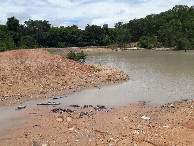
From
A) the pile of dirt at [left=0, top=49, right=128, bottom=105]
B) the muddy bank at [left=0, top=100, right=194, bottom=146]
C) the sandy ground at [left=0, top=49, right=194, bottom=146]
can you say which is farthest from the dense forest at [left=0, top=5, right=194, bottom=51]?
the muddy bank at [left=0, top=100, right=194, bottom=146]

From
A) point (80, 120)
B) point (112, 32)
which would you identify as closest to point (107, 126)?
point (80, 120)

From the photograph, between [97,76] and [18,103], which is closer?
[18,103]

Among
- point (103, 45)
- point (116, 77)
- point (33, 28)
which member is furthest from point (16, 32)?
point (116, 77)

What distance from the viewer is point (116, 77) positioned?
1516 cm

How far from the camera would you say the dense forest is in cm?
5050

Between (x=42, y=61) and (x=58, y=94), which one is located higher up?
(x=42, y=61)

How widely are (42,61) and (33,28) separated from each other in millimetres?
45206

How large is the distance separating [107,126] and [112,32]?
198ft

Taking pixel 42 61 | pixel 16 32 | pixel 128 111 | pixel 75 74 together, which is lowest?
pixel 128 111

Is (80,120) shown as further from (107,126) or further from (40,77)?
(40,77)

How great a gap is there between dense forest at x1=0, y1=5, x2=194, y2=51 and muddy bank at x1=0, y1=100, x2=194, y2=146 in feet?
140

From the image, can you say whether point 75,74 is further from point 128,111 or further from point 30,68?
point 128,111

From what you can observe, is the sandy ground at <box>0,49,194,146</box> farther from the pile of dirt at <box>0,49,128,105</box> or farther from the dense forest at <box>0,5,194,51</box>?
the dense forest at <box>0,5,194,51</box>

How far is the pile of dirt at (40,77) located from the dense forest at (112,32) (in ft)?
112
